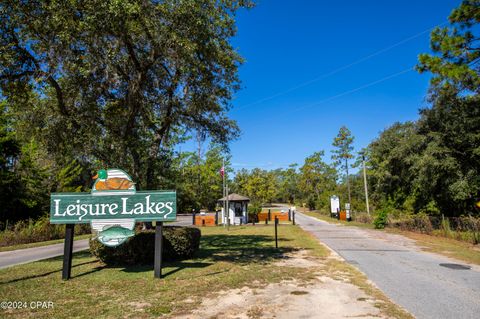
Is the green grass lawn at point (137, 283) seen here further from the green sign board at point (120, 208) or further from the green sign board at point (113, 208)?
the green sign board at point (120, 208)

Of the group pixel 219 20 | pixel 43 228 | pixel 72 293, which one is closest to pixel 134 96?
pixel 219 20

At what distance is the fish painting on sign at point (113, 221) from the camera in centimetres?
705

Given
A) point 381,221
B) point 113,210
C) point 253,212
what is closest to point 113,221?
point 113,210

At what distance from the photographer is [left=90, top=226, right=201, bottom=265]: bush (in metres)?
8.32

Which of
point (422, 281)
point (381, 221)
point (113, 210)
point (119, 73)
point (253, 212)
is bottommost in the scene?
point (422, 281)

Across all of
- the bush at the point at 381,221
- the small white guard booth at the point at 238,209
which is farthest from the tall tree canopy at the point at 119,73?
the small white guard booth at the point at 238,209

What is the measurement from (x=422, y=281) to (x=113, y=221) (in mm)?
7049

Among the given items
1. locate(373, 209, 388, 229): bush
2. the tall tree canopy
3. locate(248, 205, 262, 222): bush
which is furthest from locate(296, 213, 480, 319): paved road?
locate(248, 205, 262, 222): bush

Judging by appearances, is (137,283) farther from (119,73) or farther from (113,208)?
(119,73)

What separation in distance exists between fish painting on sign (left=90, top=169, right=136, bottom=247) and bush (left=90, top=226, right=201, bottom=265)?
1294 mm

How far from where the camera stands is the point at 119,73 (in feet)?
30.3

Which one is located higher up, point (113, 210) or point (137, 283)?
point (113, 210)

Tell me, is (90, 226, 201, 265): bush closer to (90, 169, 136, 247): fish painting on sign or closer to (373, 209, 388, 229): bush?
(90, 169, 136, 247): fish painting on sign

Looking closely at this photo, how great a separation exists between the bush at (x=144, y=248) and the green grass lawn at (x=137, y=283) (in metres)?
0.33
